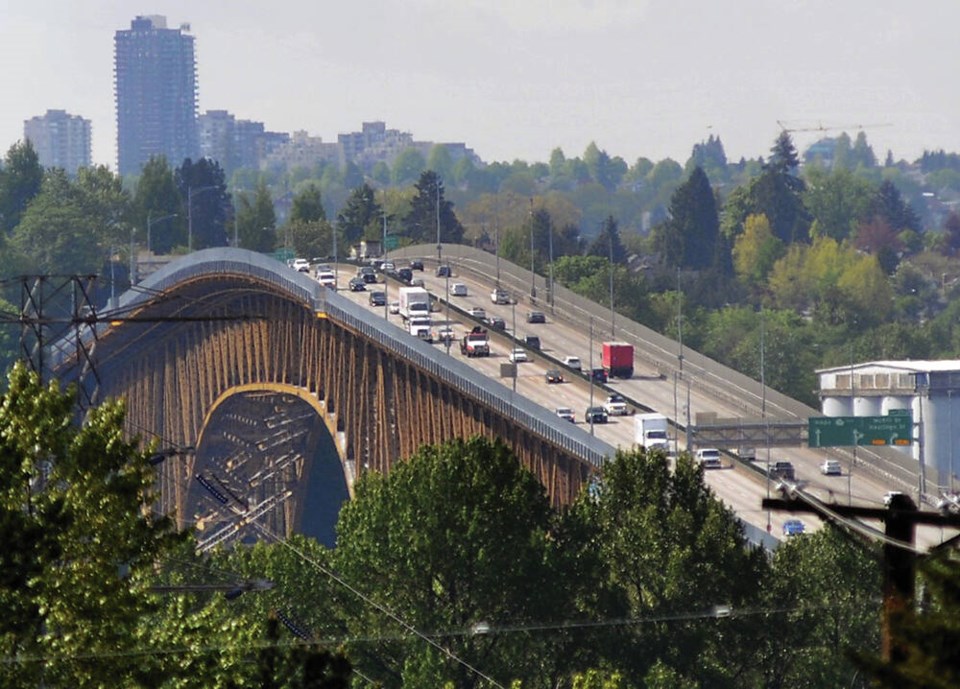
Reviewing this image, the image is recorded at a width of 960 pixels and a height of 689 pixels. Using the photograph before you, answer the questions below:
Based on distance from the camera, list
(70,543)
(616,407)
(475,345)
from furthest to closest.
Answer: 1. (475,345)
2. (616,407)
3. (70,543)

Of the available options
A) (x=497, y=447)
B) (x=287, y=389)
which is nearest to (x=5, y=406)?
(x=497, y=447)

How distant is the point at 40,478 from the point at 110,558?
11.2 ft

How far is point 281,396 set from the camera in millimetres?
162125

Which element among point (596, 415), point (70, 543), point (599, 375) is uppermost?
point (70, 543)

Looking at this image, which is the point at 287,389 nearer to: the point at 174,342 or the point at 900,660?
the point at 174,342

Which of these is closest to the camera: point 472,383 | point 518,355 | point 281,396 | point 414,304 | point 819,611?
point 819,611

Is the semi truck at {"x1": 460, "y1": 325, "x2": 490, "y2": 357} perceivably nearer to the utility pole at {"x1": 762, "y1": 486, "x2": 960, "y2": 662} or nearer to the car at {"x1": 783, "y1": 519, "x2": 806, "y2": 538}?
the car at {"x1": 783, "y1": 519, "x2": 806, "y2": 538}

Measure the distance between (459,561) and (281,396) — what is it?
7926 cm

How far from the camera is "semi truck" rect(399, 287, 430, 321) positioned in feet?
567

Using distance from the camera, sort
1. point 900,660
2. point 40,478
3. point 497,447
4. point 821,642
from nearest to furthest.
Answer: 1. point 900,660
2. point 40,478
3. point 821,642
4. point 497,447

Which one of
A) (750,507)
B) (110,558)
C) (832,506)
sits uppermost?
(832,506)

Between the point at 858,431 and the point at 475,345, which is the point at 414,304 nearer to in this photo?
the point at 475,345

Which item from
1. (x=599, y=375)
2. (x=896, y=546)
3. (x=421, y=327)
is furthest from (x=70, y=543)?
(x=421, y=327)

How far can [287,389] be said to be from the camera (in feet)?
506
